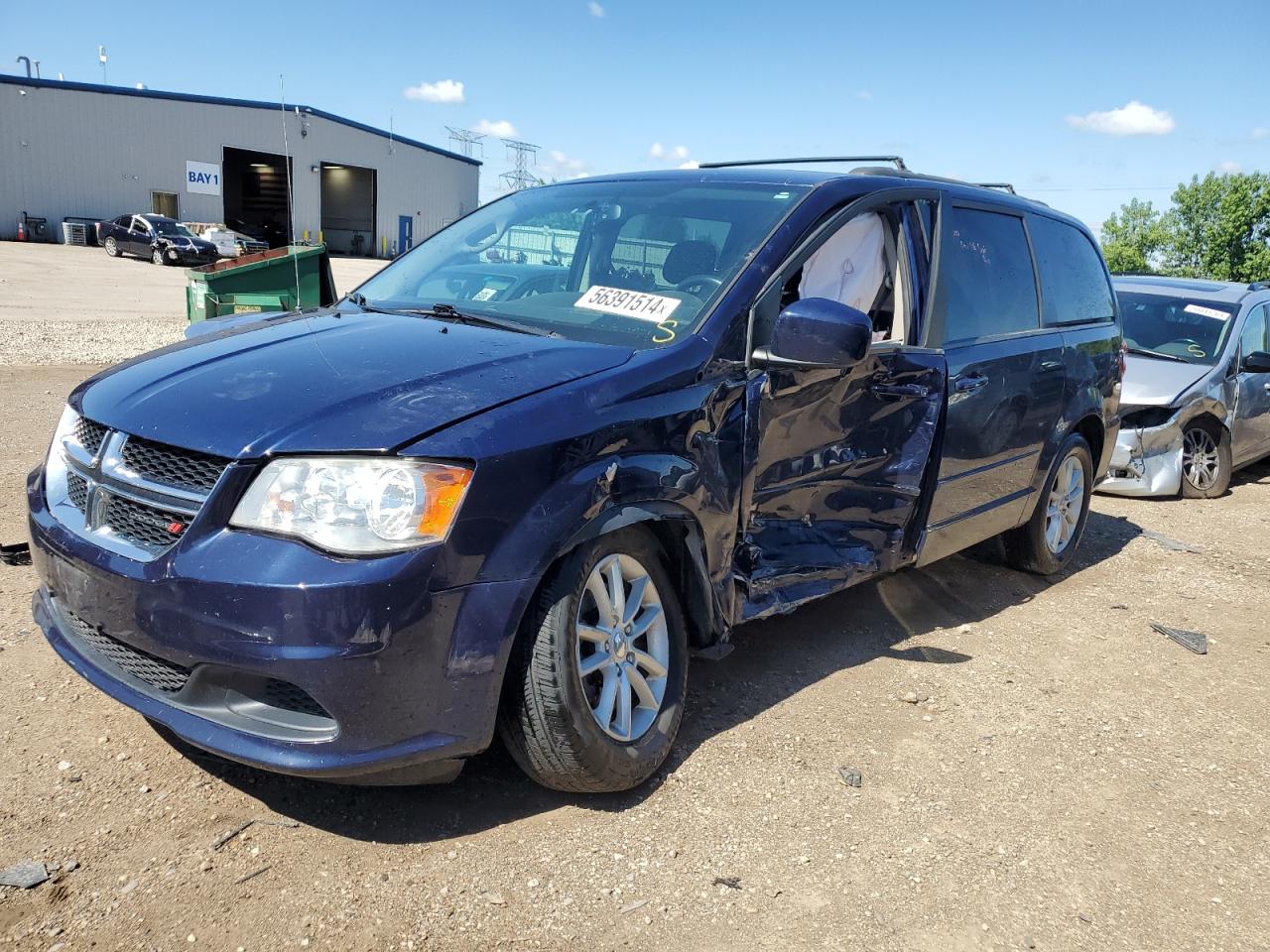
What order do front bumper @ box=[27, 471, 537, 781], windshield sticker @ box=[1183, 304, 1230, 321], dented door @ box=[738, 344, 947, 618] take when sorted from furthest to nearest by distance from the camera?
windshield sticker @ box=[1183, 304, 1230, 321] < dented door @ box=[738, 344, 947, 618] < front bumper @ box=[27, 471, 537, 781]

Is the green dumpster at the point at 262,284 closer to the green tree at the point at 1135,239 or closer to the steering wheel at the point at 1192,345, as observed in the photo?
the steering wheel at the point at 1192,345

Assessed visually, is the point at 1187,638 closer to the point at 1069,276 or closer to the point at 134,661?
the point at 1069,276

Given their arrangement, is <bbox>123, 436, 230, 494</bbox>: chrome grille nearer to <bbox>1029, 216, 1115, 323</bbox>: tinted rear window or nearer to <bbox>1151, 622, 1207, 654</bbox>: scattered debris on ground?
<bbox>1029, 216, 1115, 323</bbox>: tinted rear window

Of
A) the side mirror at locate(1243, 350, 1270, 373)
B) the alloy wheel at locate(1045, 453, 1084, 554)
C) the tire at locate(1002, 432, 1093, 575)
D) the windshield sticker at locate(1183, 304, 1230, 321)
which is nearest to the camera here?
the tire at locate(1002, 432, 1093, 575)

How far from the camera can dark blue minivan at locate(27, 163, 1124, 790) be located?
7.86 feet

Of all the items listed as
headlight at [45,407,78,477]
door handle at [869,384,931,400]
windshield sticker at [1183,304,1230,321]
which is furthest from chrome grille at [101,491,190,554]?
windshield sticker at [1183,304,1230,321]

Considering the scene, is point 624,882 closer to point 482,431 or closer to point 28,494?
point 482,431

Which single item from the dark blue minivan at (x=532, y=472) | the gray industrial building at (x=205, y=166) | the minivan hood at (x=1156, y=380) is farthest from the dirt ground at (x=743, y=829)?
the gray industrial building at (x=205, y=166)

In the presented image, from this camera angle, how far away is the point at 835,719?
3668 mm

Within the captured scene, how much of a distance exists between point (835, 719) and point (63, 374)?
8617 millimetres

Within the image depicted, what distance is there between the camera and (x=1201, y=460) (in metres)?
8.25

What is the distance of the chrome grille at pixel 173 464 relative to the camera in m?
2.47

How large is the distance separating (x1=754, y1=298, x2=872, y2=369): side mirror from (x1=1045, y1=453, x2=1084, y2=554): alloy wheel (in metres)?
2.69

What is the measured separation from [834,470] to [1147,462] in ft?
17.6
